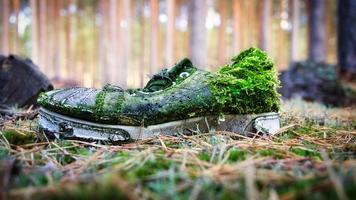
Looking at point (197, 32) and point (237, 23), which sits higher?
point (237, 23)

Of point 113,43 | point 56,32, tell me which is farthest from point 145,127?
point 56,32

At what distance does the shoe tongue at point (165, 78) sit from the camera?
2111 mm

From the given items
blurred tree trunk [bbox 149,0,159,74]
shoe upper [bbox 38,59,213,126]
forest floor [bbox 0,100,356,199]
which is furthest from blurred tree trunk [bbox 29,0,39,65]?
shoe upper [bbox 38,59,213,126]

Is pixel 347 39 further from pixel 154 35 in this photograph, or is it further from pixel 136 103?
pixel 154 35

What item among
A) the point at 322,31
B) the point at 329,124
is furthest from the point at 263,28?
the point at 329,124

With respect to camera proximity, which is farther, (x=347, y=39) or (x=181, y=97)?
(x=347, y=39)

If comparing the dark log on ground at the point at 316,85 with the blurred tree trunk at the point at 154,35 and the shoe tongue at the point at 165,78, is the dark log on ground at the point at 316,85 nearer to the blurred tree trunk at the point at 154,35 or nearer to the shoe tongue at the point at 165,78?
the shoe tongue at the point at 165,78

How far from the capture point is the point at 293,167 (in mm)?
1248

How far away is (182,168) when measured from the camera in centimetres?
126

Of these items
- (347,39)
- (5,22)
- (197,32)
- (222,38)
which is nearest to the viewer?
(347,39)

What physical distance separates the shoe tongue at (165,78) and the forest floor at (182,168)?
0.33 meters

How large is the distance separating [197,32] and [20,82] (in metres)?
6.72

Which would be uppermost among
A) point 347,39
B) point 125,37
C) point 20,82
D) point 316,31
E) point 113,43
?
point 316,31

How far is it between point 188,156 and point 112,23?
13.2 metres
